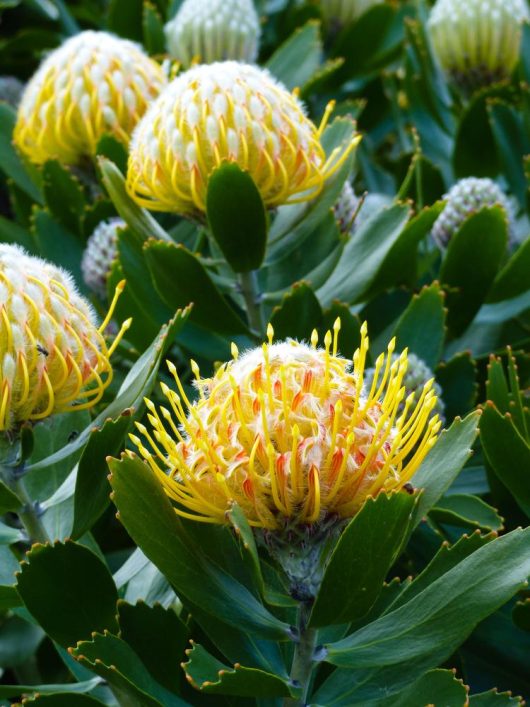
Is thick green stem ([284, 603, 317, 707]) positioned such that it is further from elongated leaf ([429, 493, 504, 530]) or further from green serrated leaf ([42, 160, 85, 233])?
green serrated leaf ([42, 160, 85, 233])

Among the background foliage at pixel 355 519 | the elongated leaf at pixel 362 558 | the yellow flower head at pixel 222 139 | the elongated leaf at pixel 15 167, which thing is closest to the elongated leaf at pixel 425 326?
the background foliage at pixel 355 519

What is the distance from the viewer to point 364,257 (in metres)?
1.96

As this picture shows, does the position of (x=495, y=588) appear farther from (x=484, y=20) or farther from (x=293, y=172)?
(x=484, y=20)

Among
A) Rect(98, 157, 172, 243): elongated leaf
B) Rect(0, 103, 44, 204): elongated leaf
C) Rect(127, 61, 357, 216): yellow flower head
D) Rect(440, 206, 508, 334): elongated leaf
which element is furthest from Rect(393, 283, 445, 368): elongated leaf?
Rect(0, 103, 44, 204): elongated leaf

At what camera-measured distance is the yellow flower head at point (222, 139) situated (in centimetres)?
179

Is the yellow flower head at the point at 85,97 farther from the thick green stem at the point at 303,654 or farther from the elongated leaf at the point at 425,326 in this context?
the thick green stem at the point at 303,654

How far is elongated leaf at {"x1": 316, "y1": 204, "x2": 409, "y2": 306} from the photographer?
192cm

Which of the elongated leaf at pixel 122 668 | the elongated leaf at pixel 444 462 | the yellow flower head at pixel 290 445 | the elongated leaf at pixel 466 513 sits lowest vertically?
the elongated leaf at pixel 466 513

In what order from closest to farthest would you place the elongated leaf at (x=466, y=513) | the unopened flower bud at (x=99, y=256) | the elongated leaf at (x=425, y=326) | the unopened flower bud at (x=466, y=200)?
the elongated leaf at (x=466, y=513), the elongated leaf at (x=425, y=326), the unopened flower bud at (x=99, y=256), the unopened flower bud at (x=466, y=200)

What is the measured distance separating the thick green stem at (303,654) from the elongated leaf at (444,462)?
7.8 inches

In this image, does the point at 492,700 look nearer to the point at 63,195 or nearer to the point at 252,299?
the point at 252,299

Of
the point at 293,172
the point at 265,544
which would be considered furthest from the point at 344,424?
the point at 293,172

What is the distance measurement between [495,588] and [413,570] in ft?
1.84

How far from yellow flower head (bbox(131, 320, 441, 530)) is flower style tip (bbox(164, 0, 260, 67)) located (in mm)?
1657
